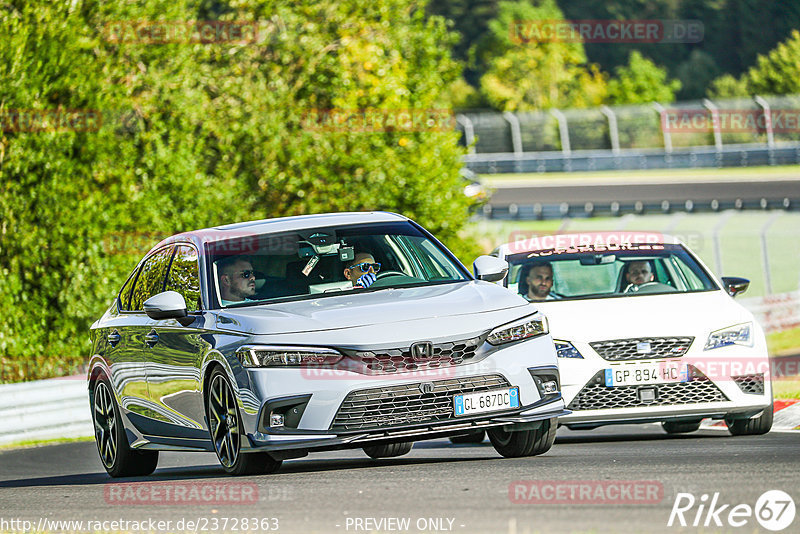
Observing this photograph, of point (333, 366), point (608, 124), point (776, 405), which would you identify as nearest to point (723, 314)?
point (776, 405)

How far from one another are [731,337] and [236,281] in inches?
157

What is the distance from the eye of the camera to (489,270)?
31.3 feet

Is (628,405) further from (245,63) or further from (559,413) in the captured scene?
(245,63)

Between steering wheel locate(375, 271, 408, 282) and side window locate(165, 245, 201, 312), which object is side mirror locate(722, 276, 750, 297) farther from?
side window locate(165, 245, 201, 312)

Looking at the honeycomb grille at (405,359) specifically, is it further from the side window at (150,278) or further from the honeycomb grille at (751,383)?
the honeycomb grille at (751,383)

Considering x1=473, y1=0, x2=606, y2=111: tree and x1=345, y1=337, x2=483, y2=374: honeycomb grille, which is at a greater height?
x1=345, y1=337, x2=483, y2=374: honeycomb grille

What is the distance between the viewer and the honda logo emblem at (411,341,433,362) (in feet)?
27.4

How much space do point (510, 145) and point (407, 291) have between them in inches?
2086

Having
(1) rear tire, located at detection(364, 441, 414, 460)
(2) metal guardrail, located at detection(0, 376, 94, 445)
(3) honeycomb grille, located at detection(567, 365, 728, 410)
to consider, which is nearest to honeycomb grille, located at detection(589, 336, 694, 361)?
(3) honeycomb grille, located at detection(567, 365, 728, 410)

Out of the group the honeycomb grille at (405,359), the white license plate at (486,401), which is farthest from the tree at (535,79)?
the honeycomb grille at (405,359)

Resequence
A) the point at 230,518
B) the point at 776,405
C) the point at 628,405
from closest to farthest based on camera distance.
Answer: the point at 230,518, the point at 628,405, the point at 776,405

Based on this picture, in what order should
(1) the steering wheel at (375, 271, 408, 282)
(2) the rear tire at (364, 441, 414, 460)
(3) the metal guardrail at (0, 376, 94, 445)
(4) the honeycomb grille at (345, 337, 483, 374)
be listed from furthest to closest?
(3) the metal guardrail at (0, 376, 94, 445) < (2) the rear tire at (364, 441, 414, 460) < (1) the steering wheel at (375, 271, 408, 282) < (4) the honeycomb grille at (345, 337, 483, 374)

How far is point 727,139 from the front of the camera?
61281 millimetres

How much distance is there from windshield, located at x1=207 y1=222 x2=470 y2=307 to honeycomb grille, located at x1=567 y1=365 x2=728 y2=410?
1668 millimetres
